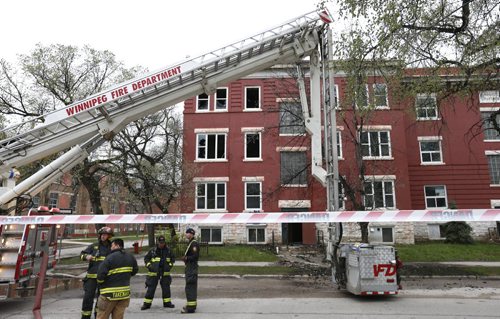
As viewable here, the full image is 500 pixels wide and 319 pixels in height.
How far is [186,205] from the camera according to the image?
22312mm

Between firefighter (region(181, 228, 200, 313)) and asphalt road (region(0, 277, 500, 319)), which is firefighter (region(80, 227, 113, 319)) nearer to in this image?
asphalt road (region(0, 277, 500, 319))

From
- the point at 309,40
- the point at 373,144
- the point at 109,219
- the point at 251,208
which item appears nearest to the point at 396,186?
the point at 373,144

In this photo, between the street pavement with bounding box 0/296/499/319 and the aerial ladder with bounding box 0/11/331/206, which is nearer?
the street pavement with bounding box 0/296/499/319

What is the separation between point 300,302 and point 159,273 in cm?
330

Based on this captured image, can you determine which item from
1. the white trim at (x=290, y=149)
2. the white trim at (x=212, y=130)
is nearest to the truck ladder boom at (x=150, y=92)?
the white trim at (x=290, y=149)

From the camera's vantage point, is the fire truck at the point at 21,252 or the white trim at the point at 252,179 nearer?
the fire truck at the point at 21,252

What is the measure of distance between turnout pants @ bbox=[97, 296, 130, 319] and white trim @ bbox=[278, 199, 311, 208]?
55.5ft

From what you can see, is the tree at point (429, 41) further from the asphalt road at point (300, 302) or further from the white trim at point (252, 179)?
the white trim at point (252, 179)

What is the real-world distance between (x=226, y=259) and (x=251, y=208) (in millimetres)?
7038

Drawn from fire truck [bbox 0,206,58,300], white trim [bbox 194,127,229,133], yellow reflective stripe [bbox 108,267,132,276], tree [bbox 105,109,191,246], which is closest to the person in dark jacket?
yellow reflective stripe [bbox 108,267,132,276]

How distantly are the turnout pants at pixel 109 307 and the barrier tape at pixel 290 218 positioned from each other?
1.64 metres

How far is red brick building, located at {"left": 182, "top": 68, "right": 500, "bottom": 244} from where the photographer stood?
2186 cm

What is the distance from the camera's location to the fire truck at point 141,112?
329 inches

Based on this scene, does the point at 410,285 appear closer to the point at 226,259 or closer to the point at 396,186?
the point at 226,259
